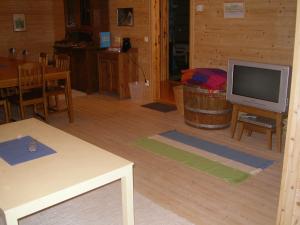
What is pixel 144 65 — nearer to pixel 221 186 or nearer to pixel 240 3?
pixel 240 3

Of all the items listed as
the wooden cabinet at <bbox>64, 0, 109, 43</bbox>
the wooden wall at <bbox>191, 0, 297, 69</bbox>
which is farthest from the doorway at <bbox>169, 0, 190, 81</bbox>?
the wooden wall at <bbox>191, 0, 297, 69</bbox>

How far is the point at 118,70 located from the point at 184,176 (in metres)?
3.27

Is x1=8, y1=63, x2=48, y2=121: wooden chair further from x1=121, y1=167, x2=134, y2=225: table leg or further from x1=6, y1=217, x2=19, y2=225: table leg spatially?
x1=6, y1=217, x2=19, y2=225: table leg

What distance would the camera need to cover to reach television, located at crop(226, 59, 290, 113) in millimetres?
3672

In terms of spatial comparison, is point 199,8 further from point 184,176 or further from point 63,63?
point 184,176

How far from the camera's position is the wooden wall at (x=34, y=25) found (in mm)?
7461

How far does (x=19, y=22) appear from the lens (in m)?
7.64

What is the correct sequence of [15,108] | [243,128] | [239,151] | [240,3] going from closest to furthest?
[239,151], [243,128], [240,3], [15,108]

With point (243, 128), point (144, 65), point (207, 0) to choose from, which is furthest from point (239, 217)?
point (144, 65)

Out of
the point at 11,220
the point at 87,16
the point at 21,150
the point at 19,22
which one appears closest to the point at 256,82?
the point at 21,150

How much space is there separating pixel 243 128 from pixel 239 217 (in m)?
1.71

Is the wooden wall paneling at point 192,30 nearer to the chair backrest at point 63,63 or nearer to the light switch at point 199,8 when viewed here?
the light switch at point 199,8

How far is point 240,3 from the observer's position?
4.48 m

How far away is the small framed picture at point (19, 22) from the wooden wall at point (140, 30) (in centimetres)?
243
